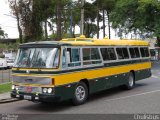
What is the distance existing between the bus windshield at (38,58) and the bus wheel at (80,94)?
1.52 meters

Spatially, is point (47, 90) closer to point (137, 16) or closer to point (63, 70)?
point (63, 70)

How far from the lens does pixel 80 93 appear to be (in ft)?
46.8

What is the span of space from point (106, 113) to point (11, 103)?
15.0ft

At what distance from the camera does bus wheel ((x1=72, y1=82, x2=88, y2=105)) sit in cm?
1391

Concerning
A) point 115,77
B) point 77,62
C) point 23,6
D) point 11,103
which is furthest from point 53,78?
point 23,6

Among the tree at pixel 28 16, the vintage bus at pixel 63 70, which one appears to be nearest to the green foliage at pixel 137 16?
the tree at pixel 28 16

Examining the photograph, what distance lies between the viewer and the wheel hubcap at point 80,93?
1410 cm

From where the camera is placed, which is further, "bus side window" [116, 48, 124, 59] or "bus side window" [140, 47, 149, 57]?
"bus side window" [140, 47, 149, 57]

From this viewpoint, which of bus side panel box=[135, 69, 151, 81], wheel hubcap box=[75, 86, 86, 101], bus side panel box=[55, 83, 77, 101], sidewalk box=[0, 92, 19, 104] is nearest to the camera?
bus side panel box=[55, 83, 77, 101]

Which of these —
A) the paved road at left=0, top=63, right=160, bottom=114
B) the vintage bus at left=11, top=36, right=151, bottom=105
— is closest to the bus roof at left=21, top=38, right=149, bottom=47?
the vintage bus at left=11, top=36, right=151, bottom=105

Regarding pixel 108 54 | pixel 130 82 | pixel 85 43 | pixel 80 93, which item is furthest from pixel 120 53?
pixel 80 93

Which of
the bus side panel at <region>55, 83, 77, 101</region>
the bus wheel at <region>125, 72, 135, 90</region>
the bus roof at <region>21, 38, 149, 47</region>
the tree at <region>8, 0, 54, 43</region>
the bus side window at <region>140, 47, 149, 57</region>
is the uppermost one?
the tree at <region>8, 0, 54, 43</region>

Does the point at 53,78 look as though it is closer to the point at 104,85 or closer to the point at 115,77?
the point at 104,85

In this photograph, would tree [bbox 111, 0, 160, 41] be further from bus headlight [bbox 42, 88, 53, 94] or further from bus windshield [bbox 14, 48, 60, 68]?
bus headlight [bbox 42, 88, 53, 94]
